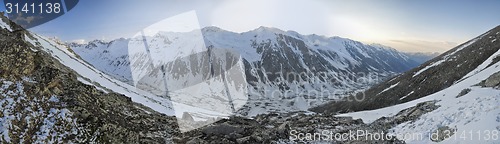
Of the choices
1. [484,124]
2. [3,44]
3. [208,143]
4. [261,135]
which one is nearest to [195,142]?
[208,143]

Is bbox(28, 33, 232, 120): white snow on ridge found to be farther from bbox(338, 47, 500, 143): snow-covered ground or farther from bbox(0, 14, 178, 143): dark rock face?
bbox(338, 47, 500, 143): snow-covered ground

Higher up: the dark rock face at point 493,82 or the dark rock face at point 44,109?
the dark rock face at point 44,109

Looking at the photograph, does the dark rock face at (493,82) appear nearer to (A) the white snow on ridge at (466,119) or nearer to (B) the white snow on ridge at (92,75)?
(A) the white snow on ridge at (466,119)

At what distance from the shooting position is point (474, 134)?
731 inches

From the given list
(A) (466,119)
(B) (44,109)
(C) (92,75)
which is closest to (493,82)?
(A) (466,119)

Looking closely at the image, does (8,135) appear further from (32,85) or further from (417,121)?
(417,121)

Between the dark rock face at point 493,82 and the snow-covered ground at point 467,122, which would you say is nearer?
the snow-covered ground at point 467,122

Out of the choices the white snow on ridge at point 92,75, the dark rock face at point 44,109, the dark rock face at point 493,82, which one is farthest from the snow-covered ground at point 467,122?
the white snow on ridge at point 92,75

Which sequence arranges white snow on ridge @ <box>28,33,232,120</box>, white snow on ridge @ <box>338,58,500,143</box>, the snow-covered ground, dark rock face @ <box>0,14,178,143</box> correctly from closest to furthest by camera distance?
dark rock face @ <box>0,14,178,143</box>, the snow-covered ground, white snow on ridge @ <box>338,58,500,143</box>, white snow on ridge @ <box>28,33,232,120</box>

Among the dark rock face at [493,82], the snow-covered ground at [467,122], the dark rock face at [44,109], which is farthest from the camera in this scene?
the dark rock face at [493,82]

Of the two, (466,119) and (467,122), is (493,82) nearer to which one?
(466,119)

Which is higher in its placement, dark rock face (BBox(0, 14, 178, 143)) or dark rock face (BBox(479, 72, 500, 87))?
dark rock face (BBox(0, 14, 178, 143))

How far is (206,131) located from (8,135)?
15907 mm

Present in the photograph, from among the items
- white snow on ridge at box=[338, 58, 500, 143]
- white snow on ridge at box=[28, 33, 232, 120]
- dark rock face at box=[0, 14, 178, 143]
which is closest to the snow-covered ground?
white snow on ridge at box=[338, 58, 500, 143]
